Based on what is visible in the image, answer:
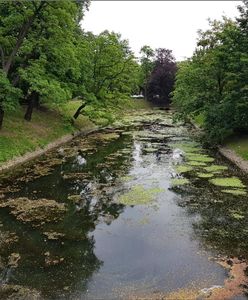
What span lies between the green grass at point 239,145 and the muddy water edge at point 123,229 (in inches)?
65.8

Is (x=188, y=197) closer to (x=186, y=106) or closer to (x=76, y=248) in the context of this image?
(x=76, y=248)

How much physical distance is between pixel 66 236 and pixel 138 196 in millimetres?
6967

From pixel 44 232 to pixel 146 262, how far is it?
5.15m

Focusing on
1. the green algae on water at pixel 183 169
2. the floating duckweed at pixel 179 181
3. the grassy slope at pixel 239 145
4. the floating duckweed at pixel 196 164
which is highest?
the grassy slope at pixel 239 145

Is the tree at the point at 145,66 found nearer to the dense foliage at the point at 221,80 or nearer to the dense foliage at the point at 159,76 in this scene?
the dense foliage at the point at 159,76

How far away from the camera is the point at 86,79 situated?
156 ft

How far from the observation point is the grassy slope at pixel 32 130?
31.4m

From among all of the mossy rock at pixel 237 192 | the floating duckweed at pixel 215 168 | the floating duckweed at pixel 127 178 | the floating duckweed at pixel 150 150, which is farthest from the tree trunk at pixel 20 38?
the mossy rock at pixel 237 192

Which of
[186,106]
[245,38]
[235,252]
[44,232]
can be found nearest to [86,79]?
[186,106]

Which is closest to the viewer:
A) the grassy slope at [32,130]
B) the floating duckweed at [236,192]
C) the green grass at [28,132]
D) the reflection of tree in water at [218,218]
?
the reflection of tree in water at [218,218]

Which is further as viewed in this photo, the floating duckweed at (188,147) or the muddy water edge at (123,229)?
the floating duckweed at (188,147)

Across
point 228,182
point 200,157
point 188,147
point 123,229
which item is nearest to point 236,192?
point 228,182

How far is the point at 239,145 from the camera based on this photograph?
3534cm

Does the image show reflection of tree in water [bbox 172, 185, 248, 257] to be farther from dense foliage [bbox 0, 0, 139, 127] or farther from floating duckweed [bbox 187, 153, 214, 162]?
dense foliage [bbox 0, 0, 139, 127]
